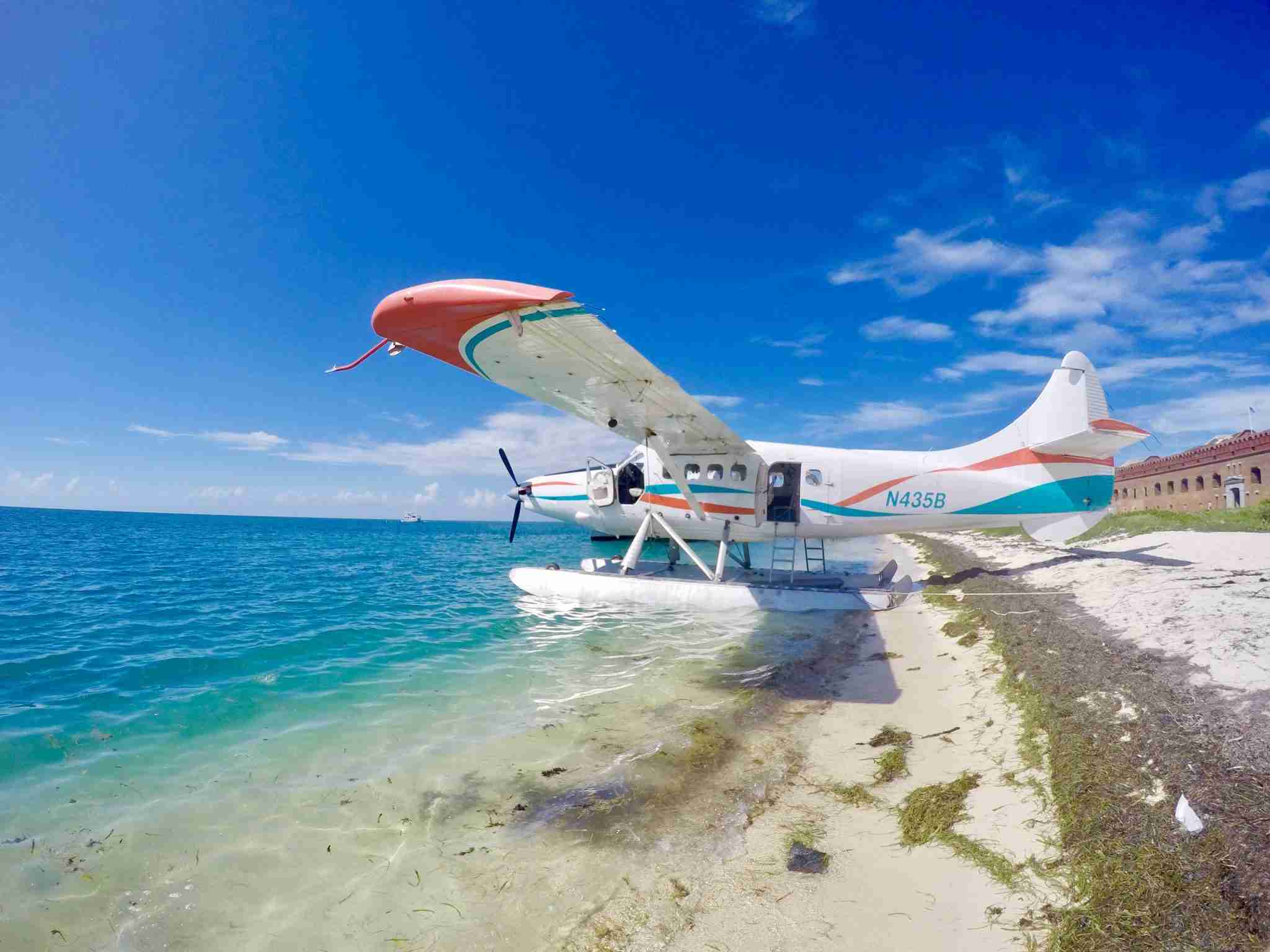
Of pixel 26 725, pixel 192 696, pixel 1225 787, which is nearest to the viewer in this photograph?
pixel 1225 787

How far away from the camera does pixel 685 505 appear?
13.2 m

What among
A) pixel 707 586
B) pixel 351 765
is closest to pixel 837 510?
pixel 707 586

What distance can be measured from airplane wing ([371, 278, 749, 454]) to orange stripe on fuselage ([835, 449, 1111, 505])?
278 cm

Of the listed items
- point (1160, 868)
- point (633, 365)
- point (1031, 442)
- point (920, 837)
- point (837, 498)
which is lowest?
point (920, 837)

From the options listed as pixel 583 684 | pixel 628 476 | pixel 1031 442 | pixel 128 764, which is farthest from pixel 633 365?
pixel 1031 442

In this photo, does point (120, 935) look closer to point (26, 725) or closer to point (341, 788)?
point (341, 788)

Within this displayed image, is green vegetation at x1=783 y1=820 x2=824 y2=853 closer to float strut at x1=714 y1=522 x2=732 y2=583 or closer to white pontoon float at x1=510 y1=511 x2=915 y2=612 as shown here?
white pontoon float at x1=510 y1=511 x2=915 y2=612

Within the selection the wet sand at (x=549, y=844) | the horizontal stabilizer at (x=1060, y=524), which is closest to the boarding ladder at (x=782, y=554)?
the horizontal stabilizer at (x=1060, y=524)

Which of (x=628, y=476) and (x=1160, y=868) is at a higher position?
(x=628, y=476)

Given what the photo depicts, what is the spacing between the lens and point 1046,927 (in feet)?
8.07

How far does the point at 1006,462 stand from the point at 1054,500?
1.20 m

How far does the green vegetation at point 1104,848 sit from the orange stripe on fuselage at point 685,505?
7.79m

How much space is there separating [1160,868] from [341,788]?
533 centimetres

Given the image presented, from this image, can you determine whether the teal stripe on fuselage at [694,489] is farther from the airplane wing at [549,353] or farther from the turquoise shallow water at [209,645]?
the turquoise shallow water at [209,645]
